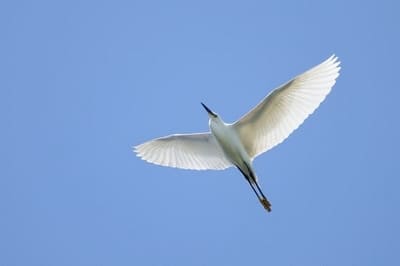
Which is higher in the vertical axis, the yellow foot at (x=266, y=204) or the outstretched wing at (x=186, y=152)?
the outstretched wing at (x=186, y=152)

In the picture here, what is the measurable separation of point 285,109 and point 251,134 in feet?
2.67

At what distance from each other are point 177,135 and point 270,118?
1.93 metres

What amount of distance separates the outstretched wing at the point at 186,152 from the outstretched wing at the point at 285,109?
2.57 ft

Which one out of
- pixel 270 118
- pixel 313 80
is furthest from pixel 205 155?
pixel 313 80

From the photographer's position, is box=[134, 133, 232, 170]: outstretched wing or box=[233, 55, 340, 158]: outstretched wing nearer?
box=[233, 55, 340, 158]: outstretched wing

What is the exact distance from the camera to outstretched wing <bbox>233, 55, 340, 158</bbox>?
15.9 meters

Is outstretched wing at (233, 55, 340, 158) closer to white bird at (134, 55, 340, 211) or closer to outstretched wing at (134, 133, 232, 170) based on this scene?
white bird at (134, 55, 340, 211)

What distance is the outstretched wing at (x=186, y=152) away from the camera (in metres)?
17.4

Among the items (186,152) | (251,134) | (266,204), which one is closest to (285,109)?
(251,134)

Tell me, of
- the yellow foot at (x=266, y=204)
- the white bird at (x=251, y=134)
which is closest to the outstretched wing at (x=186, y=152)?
the white bird at (x=251, y=134)

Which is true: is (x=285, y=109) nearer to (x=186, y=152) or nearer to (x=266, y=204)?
(x=266, y=204)

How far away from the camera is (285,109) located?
16.4m

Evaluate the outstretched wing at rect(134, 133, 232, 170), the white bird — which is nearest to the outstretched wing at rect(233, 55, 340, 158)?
the white bird

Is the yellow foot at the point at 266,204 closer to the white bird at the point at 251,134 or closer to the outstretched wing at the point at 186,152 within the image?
the white bird at the point at 251,134
